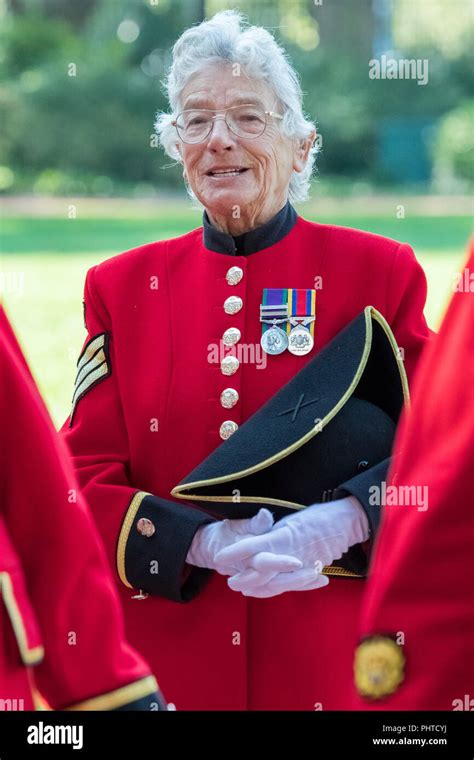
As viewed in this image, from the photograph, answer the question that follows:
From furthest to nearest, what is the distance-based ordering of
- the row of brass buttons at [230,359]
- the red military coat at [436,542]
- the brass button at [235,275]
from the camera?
Result: the brass button at [235,275], the row of brass buttons at [230,359], the red military coat at [436,542]

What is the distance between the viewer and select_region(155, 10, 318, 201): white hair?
2.64m

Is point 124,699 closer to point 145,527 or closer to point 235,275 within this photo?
point 145,527

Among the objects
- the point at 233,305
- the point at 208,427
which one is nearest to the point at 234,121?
the point at 233,305

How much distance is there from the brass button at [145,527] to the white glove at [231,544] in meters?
0.09

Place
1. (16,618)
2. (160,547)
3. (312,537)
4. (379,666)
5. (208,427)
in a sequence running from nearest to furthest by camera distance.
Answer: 1. (379,666)
2. (16,618)
3. (312,537)
4. (160,547)
5. (208,427)

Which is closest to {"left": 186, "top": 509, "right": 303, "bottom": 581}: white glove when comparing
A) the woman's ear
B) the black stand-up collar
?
the black stand-up collar

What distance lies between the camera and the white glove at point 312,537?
7.76 feet

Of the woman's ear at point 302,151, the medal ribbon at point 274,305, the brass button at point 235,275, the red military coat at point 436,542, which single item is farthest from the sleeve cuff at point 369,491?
the red military coat at point 436,542

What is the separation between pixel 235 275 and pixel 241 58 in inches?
17.7

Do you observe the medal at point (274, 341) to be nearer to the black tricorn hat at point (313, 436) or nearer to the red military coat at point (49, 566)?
the black tricorn hat at point (313, 436)

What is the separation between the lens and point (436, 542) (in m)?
1.31

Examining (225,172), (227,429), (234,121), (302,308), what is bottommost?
(227,429)

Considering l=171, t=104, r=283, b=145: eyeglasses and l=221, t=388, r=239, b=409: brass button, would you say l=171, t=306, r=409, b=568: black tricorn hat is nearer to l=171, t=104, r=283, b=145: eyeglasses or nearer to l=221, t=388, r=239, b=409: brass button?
l=221, t=388, r=239, b=409: brass button
